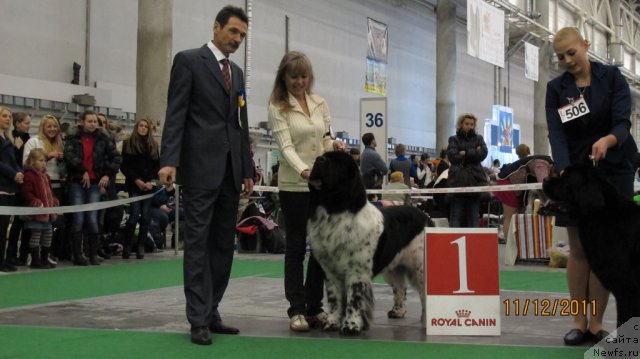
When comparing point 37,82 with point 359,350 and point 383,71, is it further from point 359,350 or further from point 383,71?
point 383,71

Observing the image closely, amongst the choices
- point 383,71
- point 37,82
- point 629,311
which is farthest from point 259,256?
point 383,71

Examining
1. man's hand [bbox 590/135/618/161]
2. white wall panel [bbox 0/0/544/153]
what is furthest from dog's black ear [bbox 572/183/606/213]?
white wall panel [bbox 0/0/544/153]

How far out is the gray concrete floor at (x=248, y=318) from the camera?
184 inches

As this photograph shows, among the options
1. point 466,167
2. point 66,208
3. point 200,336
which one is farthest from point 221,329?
point 466,167

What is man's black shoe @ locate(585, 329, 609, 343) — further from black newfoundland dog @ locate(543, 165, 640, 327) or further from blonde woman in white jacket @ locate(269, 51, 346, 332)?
blonde woman in white jacket @ locate(269, 51, 346, 332)

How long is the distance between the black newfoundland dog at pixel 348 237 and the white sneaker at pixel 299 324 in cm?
13

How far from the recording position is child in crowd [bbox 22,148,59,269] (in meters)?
8.27

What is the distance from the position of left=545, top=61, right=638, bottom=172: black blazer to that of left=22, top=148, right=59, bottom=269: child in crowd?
5675 millimetres

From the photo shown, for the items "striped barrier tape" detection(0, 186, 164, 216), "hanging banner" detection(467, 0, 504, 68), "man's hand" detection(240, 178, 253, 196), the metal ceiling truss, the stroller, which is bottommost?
the stroller

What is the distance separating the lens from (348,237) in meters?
4.53

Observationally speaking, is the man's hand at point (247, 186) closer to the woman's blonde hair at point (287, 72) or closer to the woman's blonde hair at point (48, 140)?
the woman's blonde hair at point (287, 72)

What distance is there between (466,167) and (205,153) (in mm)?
5511

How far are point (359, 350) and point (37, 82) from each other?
10.6 m

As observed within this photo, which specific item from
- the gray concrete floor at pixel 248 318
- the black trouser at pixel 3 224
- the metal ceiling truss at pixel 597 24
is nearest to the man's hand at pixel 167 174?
the gray concrete floor at pixel 248 318
